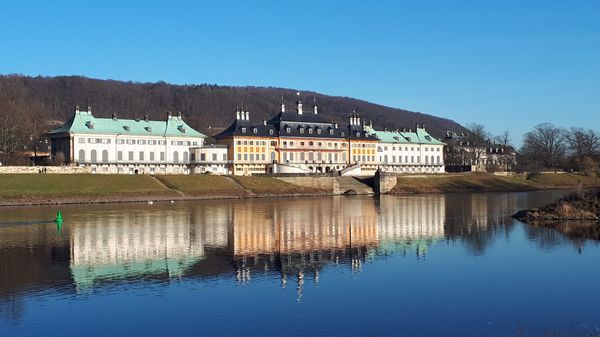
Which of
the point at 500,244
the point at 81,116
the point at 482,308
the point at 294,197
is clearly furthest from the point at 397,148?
the point at 482,308

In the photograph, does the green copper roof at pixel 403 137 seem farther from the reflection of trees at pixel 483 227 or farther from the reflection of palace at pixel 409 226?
the reflection of trees at pixel 483 227

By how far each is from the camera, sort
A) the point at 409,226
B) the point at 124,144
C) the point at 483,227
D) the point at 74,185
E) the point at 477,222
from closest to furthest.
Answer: the point at 483,227 → the point at 409,226 → the point at 477,222 → the point at 74,185 → the point at 124,144

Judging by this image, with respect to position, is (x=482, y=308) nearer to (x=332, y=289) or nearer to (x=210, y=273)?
(x=332, y=289)

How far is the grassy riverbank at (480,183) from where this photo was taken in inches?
3550

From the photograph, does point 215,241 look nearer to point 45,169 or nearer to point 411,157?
point 45,169

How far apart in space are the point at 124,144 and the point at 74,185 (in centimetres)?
1916

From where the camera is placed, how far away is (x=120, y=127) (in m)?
87.4

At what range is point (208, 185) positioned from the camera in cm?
7556

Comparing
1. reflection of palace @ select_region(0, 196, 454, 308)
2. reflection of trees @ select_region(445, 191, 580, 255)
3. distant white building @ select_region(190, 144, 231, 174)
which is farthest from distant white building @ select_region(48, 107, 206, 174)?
reflection of trees @ select_region(445, 191, 580, 255)

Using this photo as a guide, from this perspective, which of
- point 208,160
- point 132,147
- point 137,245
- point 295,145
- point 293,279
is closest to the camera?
point 293,279

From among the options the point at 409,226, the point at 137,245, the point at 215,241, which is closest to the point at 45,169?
the point at 137,245

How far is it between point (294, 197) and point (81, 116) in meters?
28.5

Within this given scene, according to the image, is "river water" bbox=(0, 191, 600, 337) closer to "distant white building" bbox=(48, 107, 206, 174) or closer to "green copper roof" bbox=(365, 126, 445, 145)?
"distant white building" bbox=(48, 107, 206, 174)

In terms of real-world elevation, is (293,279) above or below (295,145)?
below
